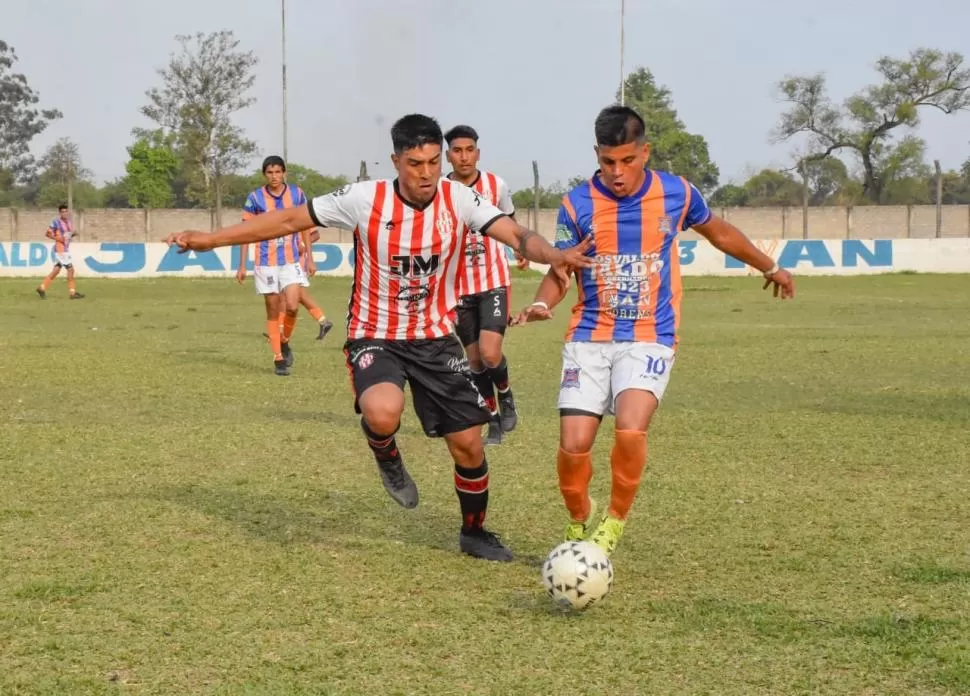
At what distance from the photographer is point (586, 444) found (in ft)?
18.7

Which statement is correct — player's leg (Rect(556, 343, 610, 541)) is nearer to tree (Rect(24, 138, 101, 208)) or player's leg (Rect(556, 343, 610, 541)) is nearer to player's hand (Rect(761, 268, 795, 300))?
player's hand (Rect(761, 268, 795, 300))

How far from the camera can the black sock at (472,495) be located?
6102 millimetres

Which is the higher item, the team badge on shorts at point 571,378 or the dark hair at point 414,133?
the dark hair at point 414,133

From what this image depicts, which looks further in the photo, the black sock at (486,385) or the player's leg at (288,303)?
the player's leg at (288,303)

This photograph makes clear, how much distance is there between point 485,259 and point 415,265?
342 centimetres

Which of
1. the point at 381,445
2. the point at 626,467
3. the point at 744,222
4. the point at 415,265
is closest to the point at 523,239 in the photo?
the point at 415,265

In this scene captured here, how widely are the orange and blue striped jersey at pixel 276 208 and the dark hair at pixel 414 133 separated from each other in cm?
756

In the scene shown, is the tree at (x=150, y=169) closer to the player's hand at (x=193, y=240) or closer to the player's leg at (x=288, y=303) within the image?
the player's leg at (x=288, y=303)

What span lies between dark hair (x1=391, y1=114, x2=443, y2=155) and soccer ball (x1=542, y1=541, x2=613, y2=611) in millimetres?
1932

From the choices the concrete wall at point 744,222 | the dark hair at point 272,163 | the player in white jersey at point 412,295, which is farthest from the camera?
the concrete wall at point 744,222

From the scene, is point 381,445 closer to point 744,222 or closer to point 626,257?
point 626,257

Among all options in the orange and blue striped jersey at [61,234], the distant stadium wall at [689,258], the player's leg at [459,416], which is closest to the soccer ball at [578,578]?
the player's leg at [459,416]

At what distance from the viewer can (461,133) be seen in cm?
942

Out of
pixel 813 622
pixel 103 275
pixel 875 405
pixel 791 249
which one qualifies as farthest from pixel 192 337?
pixel 791 249
